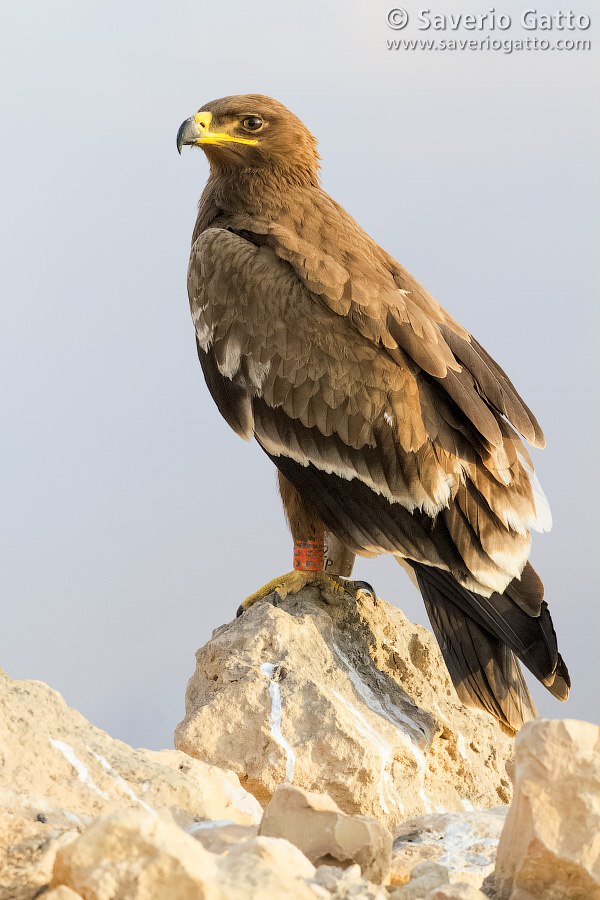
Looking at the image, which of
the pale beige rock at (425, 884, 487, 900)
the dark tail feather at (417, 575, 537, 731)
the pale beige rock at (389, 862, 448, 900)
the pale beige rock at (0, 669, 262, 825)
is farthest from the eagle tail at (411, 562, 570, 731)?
the pale beige rock at (425, 884, 487, 900)

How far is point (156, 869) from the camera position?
73.7 inches

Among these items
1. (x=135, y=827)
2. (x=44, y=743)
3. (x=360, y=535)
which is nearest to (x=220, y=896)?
(x=135, y=827)

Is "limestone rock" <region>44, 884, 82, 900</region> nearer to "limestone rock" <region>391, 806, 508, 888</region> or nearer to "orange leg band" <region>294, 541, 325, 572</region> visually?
"limestone rock" <region>391, 806, 508, 888</region>

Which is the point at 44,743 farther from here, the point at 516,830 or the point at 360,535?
the point at 360,535

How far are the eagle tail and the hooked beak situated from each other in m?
2.84

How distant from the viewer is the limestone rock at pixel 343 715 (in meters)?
4.09

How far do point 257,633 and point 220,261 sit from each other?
211 centimetres

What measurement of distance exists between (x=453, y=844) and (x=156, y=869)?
59.0 inches

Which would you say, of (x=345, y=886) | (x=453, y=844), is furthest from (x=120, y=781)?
(x=453, y=844)

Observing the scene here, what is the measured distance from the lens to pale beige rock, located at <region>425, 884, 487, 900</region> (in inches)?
81.9

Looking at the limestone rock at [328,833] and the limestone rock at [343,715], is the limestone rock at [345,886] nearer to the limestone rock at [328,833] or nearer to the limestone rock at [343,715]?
the limestone rock at [328,833]

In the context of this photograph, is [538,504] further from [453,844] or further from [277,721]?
[453,844]

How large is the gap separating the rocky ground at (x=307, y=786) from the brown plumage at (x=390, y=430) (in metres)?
0.46

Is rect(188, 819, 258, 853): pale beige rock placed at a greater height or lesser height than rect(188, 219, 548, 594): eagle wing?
lesser
